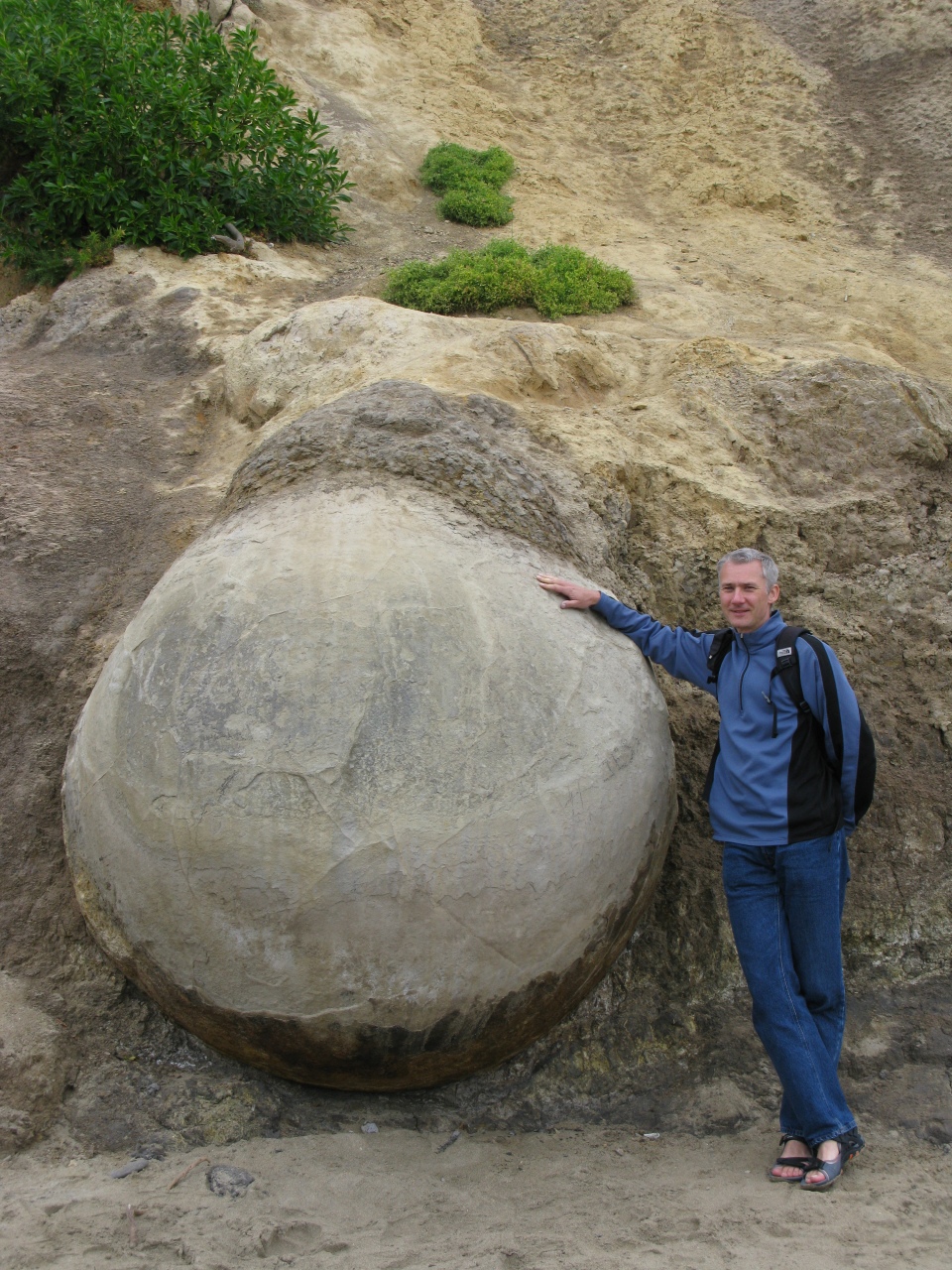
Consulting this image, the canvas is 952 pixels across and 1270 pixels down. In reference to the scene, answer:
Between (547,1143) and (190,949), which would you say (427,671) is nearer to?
(190,949)

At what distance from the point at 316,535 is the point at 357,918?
3.56 ft

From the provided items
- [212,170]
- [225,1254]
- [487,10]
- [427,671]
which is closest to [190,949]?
[225,1254]

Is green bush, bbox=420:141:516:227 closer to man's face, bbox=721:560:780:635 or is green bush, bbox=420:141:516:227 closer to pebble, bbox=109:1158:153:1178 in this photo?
man's face, bbox=721:560:780:635

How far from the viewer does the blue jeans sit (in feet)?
8.72

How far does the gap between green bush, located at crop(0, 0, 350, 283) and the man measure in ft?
17.5

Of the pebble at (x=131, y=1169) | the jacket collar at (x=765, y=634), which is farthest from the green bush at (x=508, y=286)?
→ the pebble at (x=131, y=1169)

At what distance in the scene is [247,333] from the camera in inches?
212

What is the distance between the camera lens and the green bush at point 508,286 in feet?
20.4

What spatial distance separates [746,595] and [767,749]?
0.44 meters

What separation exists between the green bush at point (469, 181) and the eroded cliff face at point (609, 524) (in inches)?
26.8

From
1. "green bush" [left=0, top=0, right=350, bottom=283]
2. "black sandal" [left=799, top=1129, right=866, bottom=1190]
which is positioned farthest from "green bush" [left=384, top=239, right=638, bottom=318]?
"black sandal" [left=799, top=1129, right=866, bottom=1190]

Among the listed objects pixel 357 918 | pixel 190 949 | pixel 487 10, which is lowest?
pixel 190 949

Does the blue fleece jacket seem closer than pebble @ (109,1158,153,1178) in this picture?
No

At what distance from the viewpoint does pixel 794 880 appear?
271 cm
